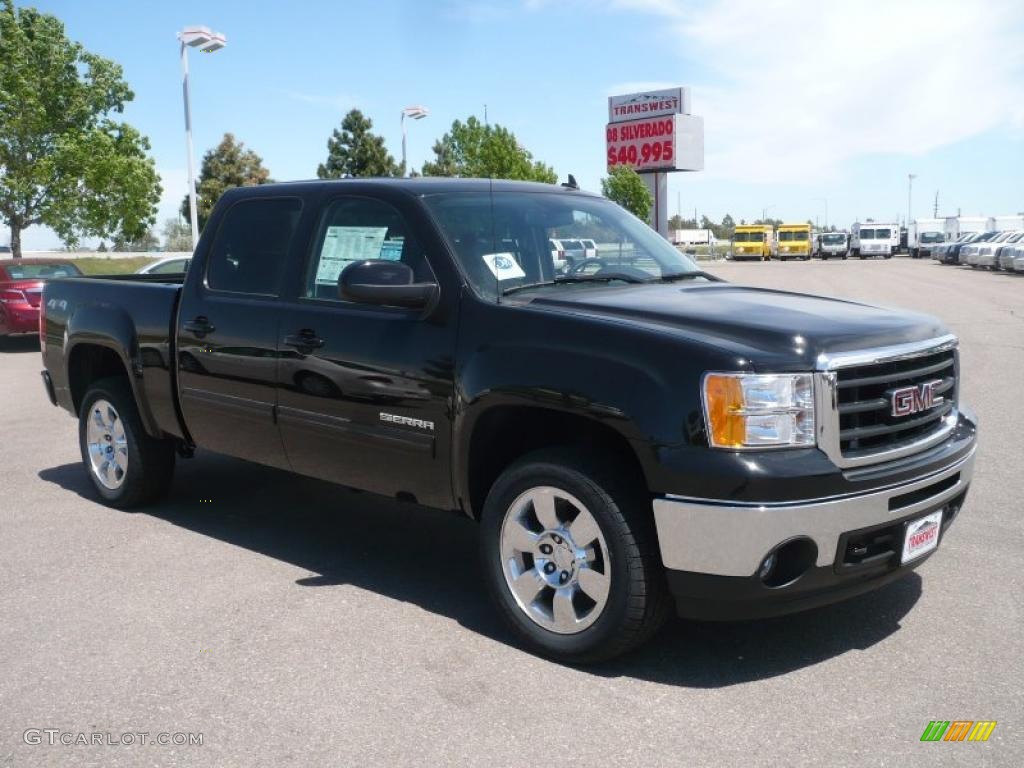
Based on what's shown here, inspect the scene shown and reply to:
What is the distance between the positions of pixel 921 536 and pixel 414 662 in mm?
2017

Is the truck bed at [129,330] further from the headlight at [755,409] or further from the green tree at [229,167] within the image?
the green tree at [229,167]

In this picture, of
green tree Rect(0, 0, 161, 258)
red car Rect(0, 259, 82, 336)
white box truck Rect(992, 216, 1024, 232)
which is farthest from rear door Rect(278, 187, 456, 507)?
white box truck Rect(992, 216, 1024, 232)

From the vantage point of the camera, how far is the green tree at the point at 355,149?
2990 inches

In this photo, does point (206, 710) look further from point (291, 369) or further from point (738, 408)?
point (738, 408)

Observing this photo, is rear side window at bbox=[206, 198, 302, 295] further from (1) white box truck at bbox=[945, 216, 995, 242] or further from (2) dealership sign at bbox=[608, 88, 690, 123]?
(1) white box truck at bbox=[945, 216, 995, 242]

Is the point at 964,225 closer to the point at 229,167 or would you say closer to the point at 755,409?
the point at 229,167

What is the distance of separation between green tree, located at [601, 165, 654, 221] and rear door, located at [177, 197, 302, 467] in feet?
165

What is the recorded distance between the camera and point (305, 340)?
4.91 metres

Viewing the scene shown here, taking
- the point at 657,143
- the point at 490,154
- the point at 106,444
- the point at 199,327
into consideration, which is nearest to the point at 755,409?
the point at 199,327

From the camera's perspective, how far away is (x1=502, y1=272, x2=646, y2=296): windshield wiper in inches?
178

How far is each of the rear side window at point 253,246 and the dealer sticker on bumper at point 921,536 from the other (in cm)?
318

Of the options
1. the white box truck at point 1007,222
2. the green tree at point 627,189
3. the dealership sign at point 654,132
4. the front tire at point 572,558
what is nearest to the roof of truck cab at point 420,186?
the front tire at point 572,558

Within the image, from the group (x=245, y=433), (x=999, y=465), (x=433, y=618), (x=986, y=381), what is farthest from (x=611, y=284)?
(x=986, y=381)

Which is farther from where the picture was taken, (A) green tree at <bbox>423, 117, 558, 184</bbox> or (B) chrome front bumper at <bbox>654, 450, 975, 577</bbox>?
(A) green tree at <bbox>423, 117, 558, 184</bbox>
